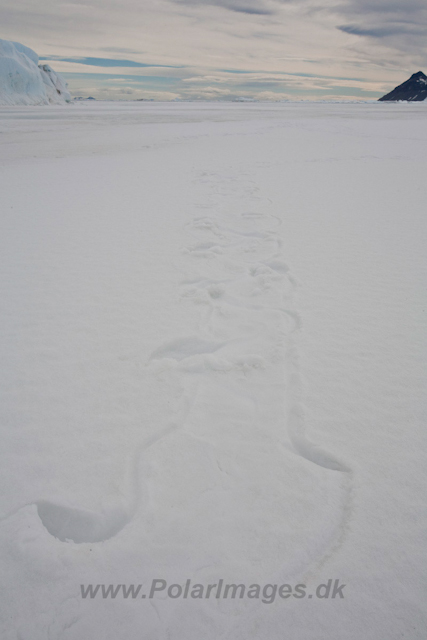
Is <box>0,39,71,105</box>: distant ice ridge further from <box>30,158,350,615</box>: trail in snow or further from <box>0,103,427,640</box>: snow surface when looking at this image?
<box>30,158,350,615</box>: trail in snow

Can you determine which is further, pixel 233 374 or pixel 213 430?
pixel 233 374

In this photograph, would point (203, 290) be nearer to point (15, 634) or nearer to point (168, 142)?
point (15, 634)

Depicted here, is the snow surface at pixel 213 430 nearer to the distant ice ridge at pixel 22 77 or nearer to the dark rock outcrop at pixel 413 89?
the distant ice ridge at pixel 22 77

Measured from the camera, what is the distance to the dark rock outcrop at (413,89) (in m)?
104

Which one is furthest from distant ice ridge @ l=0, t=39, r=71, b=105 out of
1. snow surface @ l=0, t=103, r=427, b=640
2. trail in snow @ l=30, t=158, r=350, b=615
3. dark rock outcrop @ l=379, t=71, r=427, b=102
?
dark rock outcrop @ l=379, t=71, r=427, b=102

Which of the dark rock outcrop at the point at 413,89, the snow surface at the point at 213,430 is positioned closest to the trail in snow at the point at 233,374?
the snow surface at the point at 213,430

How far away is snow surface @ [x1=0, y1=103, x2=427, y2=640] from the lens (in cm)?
115

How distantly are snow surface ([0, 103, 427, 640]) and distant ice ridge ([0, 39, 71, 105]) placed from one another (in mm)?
47077

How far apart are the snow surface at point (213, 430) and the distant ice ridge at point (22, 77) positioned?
47077 millimetres

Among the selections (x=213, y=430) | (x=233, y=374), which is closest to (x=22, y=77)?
(x=233, y=374)

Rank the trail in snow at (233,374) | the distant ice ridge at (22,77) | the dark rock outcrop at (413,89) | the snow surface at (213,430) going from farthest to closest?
the dark rock outcrop at (413,89), the distant ice ridge at (22,77), the trail in snow at (233,374), the snow surface at (213,430)

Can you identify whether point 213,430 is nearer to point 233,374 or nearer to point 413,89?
point 233,374

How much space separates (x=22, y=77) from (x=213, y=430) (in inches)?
2045

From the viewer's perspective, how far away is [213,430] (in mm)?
1693
